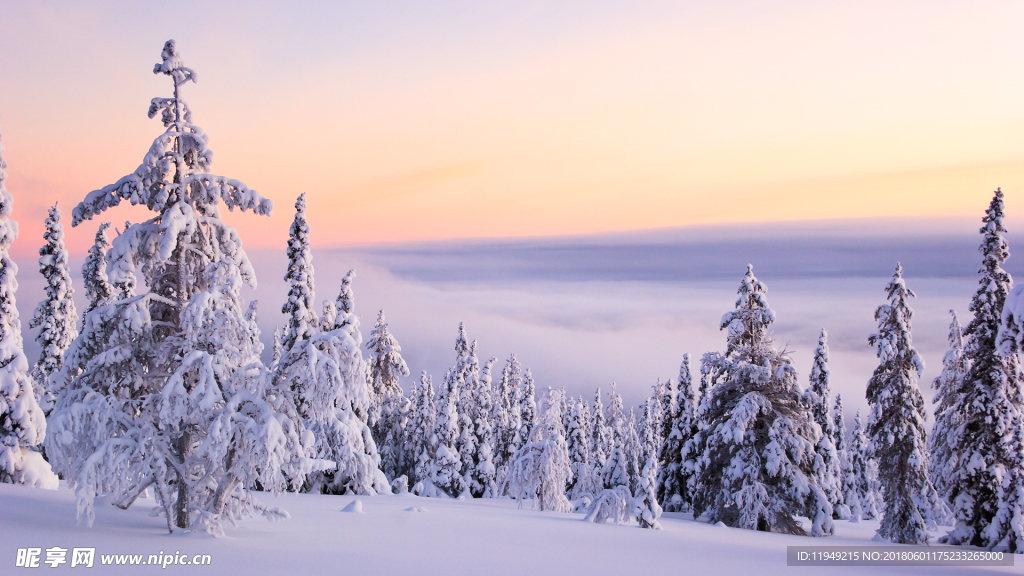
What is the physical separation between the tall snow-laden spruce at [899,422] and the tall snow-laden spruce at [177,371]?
2986cm

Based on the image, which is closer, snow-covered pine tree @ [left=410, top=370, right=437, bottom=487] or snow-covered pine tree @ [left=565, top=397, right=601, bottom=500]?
snow-covered pine tree @ [left=410, top=370, right=437, bottom=487]

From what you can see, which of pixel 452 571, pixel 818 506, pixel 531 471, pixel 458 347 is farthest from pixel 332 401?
pixel 458 347

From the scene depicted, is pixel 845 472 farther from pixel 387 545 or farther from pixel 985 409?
pixel 387 545

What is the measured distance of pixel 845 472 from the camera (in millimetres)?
57000

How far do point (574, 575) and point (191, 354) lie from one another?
9384mm

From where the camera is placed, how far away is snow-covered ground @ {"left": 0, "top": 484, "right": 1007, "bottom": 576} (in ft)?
40.1

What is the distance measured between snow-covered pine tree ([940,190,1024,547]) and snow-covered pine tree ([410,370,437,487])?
34.4 meters

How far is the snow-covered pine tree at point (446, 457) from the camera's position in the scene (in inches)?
1994

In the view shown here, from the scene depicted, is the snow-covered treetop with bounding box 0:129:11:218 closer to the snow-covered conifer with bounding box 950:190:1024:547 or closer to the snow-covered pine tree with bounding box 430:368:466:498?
the snow-covered pine tree with bounding box 430:368:466:498

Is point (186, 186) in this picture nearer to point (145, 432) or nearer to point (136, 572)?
point (145, 432)

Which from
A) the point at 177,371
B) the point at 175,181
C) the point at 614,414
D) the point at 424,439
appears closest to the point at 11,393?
the point at 175,181

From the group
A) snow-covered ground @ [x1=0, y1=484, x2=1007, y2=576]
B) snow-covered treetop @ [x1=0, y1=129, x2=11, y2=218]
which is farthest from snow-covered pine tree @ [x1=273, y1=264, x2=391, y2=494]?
snow-covered treetop @ [x1=0, y1=129, x2=11, y2=218]

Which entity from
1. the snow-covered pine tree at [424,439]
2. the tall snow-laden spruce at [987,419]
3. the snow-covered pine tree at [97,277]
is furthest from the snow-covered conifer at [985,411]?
the snow-covered pine tree at [97,277]

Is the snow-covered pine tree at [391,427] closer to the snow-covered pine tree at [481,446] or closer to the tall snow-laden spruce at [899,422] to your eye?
the snow-covered pine tree at [481,446]
